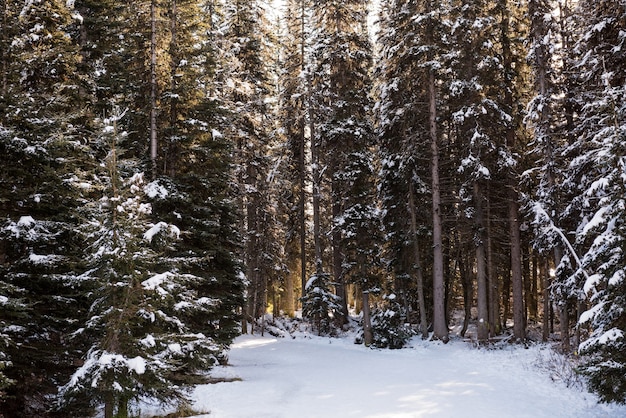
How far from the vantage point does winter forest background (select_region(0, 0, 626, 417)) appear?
30.8 ft

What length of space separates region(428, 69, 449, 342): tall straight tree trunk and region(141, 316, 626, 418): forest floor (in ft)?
4.26

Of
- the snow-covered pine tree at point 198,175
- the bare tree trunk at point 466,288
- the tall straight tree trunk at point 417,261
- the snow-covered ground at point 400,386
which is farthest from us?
the bare tree trunk at point 466,288

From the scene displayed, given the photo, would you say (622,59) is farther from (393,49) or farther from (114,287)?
(114,287)

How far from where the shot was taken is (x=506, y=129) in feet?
75.3

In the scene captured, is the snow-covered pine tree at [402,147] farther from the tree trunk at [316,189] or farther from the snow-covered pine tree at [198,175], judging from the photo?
the snow-covered pine tree at [198,175]

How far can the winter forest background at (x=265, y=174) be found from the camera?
30.8ft

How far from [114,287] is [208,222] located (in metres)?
6.86

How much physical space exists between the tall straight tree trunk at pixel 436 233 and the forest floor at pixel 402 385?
4.26ft

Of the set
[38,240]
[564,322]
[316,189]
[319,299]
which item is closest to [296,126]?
[316,189]

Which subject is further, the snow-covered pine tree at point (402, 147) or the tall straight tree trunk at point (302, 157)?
the tall straight tree trunk at point (302, 157)

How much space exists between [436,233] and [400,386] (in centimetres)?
1127

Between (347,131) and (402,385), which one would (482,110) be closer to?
(347,131)

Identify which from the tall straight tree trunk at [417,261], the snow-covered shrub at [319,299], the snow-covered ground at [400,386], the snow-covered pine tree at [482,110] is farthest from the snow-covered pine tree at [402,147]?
the snow-covered ground at [400,386]

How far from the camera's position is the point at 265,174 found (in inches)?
1105
